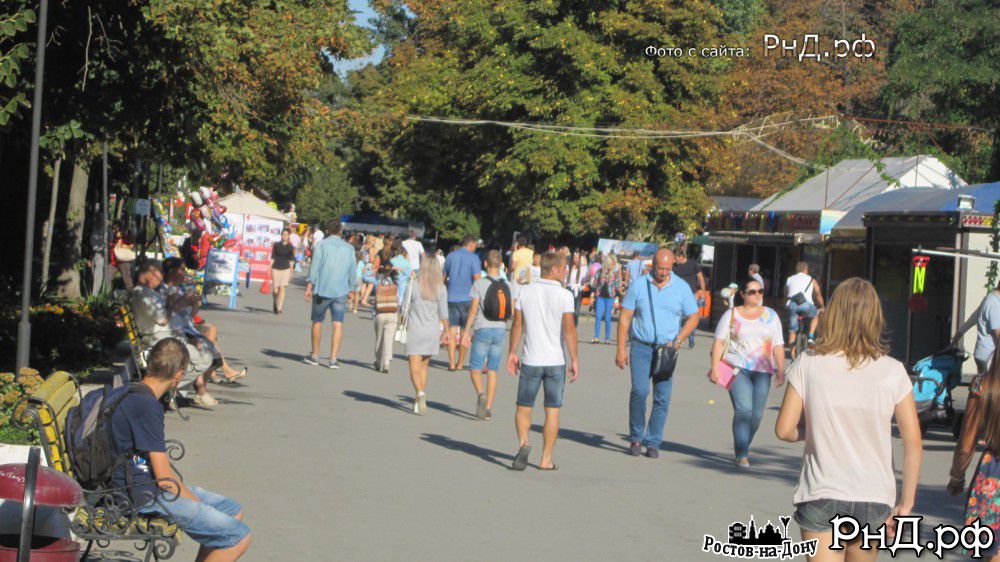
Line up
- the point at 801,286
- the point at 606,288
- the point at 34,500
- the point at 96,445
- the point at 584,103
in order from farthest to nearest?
the point at 584,103, the point at 606,288, the point at 801,286, the point at 96,445, the point at 34,500

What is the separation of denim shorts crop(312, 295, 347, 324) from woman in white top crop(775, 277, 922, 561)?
12393 millimetres

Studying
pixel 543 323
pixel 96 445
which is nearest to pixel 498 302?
pixel 543 323

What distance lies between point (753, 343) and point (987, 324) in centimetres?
315

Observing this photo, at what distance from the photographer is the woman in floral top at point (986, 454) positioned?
219 inches

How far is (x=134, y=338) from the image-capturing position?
11.7 m

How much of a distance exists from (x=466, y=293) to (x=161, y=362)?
12.1 meters

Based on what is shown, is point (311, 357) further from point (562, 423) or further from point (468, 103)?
point (468, 103)

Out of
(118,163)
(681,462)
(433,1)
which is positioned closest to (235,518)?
(681,462)

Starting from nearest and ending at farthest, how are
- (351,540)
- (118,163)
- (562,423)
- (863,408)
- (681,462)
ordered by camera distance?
(863,408) < (351,540) < (681,462) < (562,423) < (118,163)

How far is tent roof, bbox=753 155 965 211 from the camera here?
29.8 meters

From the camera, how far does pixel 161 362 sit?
6.05 metres

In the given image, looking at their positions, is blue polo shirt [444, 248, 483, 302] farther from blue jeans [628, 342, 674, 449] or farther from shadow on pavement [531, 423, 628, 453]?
blue jeans [628, 342, 674, 449]

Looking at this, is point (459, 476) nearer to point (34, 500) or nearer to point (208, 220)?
point (34, 500)

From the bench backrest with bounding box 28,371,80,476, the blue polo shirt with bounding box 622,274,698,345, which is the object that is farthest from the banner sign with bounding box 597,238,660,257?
the bench backrest with bounding box 28,371,80,476
